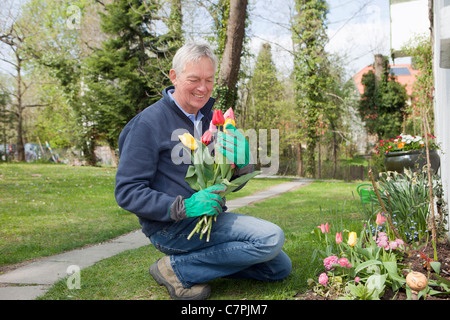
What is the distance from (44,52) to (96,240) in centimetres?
1675

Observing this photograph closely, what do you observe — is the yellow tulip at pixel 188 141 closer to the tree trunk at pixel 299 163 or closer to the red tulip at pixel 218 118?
the red tulip at pixel 218 118

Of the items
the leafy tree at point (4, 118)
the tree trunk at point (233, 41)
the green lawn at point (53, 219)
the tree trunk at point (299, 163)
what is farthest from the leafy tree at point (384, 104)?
the leafy tree at point (4, 118)

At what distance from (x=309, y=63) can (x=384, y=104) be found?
17.9 ft

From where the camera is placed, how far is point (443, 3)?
8.91 feet

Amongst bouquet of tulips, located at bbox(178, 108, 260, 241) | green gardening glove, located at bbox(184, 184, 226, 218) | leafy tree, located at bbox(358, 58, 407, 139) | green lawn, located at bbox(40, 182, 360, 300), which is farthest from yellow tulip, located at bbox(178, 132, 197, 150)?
leafy tree, located at bbox(358, 58, 407, 139)

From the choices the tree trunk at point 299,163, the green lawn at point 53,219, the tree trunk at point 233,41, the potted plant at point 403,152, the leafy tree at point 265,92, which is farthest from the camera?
the tree trunk at point 299,163

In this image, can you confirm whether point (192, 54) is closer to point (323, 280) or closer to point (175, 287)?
point (175, 287)

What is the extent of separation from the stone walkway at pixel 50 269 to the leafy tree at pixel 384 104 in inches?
614

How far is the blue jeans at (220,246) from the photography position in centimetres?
208

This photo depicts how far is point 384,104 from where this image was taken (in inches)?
688

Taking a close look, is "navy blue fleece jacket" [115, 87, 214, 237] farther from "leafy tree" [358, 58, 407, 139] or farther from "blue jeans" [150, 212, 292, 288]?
"leafy tree" [358, 58, 407, 139]

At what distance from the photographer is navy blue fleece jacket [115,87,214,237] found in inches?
77.1
